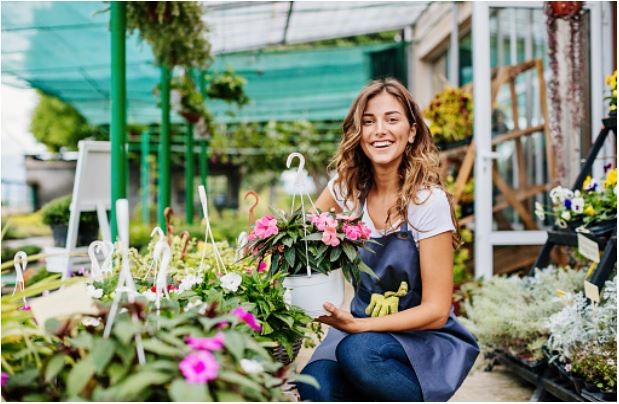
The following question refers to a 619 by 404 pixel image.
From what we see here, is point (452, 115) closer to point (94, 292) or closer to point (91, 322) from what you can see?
point (94, 292)

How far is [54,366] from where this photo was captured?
40.9 inches

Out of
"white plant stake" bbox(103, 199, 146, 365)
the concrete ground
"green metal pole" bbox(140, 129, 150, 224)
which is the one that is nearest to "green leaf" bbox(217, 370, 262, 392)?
"white plant stake" bbox(103, 199, 146, 365)

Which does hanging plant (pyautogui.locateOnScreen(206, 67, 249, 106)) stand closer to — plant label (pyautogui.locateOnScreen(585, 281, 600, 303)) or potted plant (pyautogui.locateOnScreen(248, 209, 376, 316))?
plant label (pyautogui.locateOnScreen(585, 281, 600, 303))

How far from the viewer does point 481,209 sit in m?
3.91

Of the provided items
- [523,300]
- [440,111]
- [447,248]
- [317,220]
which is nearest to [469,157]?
[440,111]

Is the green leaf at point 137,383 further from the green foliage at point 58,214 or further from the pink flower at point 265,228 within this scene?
the green foliage at point 58,214

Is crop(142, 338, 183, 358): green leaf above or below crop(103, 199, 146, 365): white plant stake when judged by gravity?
below

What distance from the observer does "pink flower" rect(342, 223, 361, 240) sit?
1.57m

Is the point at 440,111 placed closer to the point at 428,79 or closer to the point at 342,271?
the point at 342,271

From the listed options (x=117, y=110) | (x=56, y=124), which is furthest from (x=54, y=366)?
(x=56, y=124)

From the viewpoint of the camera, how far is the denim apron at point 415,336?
1710mm

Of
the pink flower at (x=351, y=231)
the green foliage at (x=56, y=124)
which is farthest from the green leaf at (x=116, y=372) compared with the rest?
the green foliage at (x=56, y=124)

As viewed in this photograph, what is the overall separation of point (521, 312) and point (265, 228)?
1547 mm

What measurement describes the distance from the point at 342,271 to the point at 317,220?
15 cm
